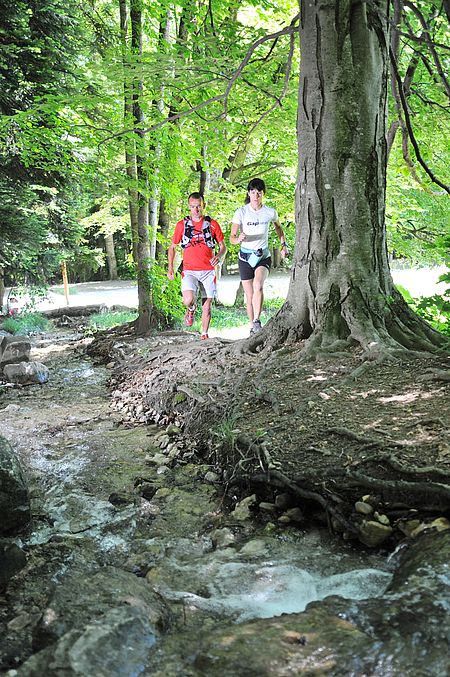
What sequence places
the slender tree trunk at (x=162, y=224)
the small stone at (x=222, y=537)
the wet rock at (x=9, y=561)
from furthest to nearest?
the slender tree trunk at (x=162, y=224) < the small stone at (x=222, y=537) < the wet rock at (x=9, y=561)

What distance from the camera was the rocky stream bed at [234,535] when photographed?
2238 millimetres

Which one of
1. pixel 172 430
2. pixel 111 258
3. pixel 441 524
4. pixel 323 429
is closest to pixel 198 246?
pixel 172 430

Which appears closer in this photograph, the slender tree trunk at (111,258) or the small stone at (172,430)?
the small stone at (172,430)

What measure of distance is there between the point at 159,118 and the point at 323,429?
820 cm

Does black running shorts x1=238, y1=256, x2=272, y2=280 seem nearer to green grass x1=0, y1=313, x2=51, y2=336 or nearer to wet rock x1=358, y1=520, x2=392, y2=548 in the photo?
wet rock x1=358, y1=520, x2=392, y2=548

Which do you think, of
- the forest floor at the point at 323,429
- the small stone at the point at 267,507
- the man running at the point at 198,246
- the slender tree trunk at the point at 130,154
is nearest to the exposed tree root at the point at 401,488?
the forest floor at the point at 323,429

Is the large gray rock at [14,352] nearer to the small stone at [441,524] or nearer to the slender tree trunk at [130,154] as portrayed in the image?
the slender tree trunk at [130,154]

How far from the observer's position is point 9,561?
3148 millimetres

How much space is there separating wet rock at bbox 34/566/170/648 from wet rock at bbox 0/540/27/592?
46 cm

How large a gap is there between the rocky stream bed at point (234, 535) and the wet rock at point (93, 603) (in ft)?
0.04

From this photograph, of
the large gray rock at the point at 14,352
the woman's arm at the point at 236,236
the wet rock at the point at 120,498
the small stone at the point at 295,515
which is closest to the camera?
the small stone at the point at 295,515

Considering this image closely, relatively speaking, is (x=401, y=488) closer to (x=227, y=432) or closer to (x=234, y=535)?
(x=234, y=535)

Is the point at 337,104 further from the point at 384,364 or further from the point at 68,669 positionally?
the point at 68,669

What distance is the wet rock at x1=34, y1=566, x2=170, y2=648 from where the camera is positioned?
2498mm
